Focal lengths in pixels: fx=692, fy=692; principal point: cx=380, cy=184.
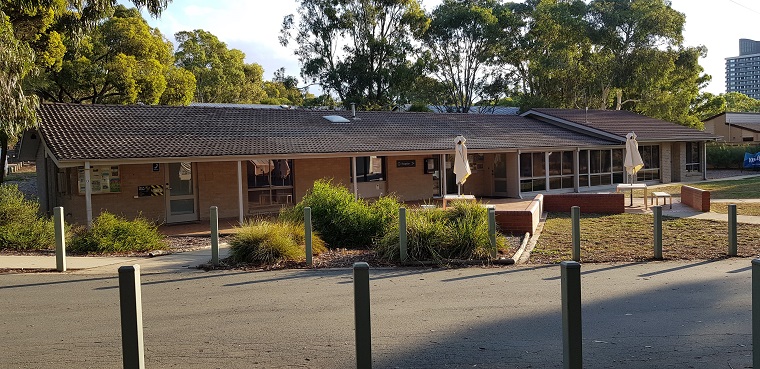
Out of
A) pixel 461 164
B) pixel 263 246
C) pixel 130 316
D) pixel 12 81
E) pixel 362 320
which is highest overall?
pixel 12 81

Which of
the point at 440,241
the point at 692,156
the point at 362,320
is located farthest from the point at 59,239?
the point at 692,156

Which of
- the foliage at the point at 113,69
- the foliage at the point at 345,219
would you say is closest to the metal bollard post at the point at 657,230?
the foliage at the point at 345,219

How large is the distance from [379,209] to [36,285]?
709 centimetres

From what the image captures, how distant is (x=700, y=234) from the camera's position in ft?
51.0

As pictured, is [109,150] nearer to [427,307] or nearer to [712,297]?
[427,307]

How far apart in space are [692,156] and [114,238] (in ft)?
106

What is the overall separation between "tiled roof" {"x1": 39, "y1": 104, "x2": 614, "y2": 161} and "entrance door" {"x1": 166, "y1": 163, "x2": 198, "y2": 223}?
945 millimetres

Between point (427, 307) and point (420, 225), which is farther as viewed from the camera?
point (420, 225)

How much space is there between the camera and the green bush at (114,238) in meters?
14.2

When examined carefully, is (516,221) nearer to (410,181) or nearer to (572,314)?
(410,181)

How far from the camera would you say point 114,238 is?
14.5 m

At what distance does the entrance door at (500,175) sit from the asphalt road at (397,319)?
18.3m

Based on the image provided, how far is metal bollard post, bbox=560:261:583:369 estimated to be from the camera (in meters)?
4.00

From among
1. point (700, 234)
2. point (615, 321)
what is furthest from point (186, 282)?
point (700, 234)
